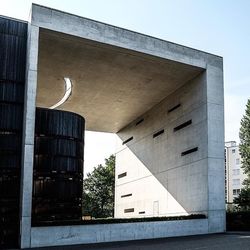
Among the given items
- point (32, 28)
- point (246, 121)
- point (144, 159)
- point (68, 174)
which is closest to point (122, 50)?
point (32, 28)

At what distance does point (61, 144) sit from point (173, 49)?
9.08 m

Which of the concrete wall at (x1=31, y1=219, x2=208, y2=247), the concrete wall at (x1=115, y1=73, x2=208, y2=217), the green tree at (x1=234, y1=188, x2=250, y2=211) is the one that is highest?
the concrete wall at (x1=115, y1=73, x2=208, y2=217)

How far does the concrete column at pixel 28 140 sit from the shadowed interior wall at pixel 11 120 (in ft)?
2.38

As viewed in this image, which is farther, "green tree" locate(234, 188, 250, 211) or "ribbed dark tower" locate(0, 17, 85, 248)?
"green tree" locate(234, 188, 250, 211)

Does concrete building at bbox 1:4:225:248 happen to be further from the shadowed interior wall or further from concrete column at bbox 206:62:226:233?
the shadowed interior wall

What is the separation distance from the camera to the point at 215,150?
83.4 feet

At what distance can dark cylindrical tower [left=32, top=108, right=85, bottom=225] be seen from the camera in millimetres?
21906

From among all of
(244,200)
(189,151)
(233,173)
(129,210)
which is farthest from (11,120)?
(233,173)

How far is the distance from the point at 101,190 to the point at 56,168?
1756 inches

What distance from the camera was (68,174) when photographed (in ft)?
75.9

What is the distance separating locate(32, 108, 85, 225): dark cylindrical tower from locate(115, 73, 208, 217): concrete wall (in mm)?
7871

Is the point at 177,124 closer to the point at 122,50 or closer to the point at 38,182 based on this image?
the point at 122,50

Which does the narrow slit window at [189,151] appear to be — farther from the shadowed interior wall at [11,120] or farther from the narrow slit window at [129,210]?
the narrow slit window at [129,210]

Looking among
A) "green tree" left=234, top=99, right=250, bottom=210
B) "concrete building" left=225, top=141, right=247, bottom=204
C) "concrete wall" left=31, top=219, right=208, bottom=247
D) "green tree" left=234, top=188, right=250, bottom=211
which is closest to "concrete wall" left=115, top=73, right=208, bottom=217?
"concrete wall" left=31, top=219, right=208, bottom=247
